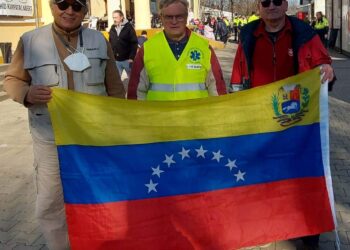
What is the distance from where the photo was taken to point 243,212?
3.50 m

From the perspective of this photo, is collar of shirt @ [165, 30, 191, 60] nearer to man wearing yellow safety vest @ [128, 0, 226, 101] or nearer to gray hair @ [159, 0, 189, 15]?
man wearing yellow safety vest @ [128, 0, 226, 101]

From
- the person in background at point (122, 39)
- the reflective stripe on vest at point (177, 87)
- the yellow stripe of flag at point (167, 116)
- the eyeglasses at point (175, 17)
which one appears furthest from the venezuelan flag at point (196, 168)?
the person in background at point (122, 39)

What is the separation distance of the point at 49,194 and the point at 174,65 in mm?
1195

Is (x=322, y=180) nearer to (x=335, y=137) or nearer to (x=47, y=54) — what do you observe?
(x=47, y=54)

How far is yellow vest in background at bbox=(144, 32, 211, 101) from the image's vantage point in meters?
3.65

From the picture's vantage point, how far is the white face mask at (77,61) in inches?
128

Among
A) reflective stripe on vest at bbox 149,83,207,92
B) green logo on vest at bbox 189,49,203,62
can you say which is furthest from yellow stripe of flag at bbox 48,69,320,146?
green logo on vest at bbox 189,49,203,62

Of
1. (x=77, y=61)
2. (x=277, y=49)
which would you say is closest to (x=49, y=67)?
(x=77, y=61)

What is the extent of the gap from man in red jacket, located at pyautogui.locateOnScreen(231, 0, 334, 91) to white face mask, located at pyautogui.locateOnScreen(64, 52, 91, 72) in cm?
123

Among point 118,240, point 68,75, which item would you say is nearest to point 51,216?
point 118,240

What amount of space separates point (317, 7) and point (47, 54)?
1137 inches

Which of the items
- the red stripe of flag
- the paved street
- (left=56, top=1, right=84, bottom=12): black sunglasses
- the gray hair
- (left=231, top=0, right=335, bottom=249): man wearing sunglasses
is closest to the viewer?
(left=56, top=1, right=84, bottom=12): black sunglasses

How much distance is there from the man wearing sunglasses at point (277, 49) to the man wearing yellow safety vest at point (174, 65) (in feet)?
0.99

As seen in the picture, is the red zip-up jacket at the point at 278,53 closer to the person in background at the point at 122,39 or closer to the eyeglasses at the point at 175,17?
the eyeglasses at the point at 175,17
